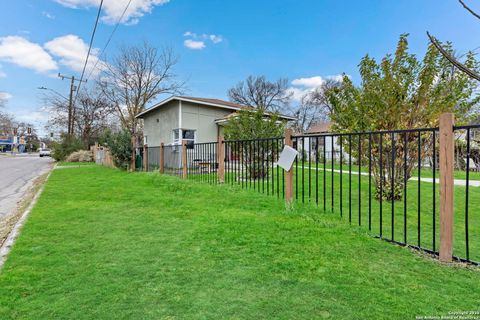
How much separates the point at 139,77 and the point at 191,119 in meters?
11.8

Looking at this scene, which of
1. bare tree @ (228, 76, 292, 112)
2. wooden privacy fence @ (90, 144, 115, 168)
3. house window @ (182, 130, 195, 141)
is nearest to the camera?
house window @ (182, 130, 195, 141)

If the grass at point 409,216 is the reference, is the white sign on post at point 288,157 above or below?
above

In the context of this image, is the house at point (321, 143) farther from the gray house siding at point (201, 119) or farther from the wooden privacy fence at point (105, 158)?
the wooden privacy fence at point (105, 158)

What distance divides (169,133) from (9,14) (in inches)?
325

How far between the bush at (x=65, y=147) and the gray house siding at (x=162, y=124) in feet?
32.4

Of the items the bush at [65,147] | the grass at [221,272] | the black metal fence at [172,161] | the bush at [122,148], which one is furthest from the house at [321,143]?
the bush at [65,147]

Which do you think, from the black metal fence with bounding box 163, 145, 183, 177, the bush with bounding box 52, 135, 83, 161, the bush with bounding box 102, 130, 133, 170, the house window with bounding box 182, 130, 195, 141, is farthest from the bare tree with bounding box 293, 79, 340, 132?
the black metal fence with bounding box 163, 145, 183, 177

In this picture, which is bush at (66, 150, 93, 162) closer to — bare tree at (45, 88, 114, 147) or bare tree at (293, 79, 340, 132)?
bare tree at (45, 88, 114, 147)

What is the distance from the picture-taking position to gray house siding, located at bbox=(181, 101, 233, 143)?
15.0 metres

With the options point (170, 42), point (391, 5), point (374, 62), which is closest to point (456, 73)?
point (374, 62)

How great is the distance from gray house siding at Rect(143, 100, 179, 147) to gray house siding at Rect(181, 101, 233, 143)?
1.76ft

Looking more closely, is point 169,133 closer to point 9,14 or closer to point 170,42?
point 9,14

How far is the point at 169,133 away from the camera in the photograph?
16031 millimetres

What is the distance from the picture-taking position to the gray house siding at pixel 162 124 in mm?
15477
